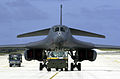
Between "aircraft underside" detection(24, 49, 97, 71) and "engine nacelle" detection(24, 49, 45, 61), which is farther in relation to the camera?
"engine nacelle" detection(24, 49, 45, 61)

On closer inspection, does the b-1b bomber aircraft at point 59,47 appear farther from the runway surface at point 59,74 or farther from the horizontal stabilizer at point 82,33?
the runway surface at point 59,74

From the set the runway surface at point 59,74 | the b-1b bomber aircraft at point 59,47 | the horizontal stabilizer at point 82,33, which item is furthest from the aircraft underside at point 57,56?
the horizontal stabilizer at point 82,33

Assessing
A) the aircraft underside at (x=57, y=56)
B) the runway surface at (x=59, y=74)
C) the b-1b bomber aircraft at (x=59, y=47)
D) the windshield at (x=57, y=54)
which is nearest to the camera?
the runway surface at (x=59, y=74)

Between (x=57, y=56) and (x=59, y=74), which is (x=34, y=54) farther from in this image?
(x=59, y=74)

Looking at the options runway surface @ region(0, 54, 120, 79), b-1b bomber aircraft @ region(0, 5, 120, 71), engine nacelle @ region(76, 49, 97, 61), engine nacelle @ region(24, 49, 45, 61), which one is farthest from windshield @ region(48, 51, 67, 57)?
engine nacelle @ region(76, 49, 97, 61)

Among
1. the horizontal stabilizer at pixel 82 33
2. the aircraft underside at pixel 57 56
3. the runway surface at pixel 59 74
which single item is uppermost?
the horizontal stabilizer at pixel 82 33

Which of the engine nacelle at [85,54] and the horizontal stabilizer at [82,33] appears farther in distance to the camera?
the engine nacelle at [85,54]

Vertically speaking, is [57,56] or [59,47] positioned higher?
[59,47]

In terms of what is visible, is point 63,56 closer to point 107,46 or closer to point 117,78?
point 107,46

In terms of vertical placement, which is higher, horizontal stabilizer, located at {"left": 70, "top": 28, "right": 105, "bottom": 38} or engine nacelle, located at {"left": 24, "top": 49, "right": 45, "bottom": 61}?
horizontal stabilizer, located at {"left": 70, "top": 28, "right": 105, "bottom": 38}

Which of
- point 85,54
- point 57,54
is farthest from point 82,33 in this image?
point 57,54

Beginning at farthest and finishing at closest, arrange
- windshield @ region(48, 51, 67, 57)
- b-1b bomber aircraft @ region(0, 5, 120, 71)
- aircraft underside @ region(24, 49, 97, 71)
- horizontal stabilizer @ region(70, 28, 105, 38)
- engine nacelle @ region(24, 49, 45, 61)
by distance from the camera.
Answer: engine nacelle @ region(24, 49, 45, 61) < horizontal stabilizer @ region(70, 28, 105, 38) < windshield @ region(48, 51, 67, 57) < aircraft underside @ region(24, 49, 97, 71) < b-1b bomber aircraft @ region(0, 5, 120, 71)

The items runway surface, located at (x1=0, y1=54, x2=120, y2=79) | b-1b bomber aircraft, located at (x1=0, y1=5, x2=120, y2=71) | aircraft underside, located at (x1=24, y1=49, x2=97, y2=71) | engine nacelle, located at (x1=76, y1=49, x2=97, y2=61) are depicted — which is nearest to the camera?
runway surface, located at (x1=0, y1=54, x2=120, y2=79)

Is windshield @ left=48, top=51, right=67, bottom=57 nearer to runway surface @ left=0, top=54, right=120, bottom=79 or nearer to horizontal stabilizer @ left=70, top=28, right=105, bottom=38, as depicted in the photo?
Answer: runway surface @ left=0, top=54, right=120, bottom=79
